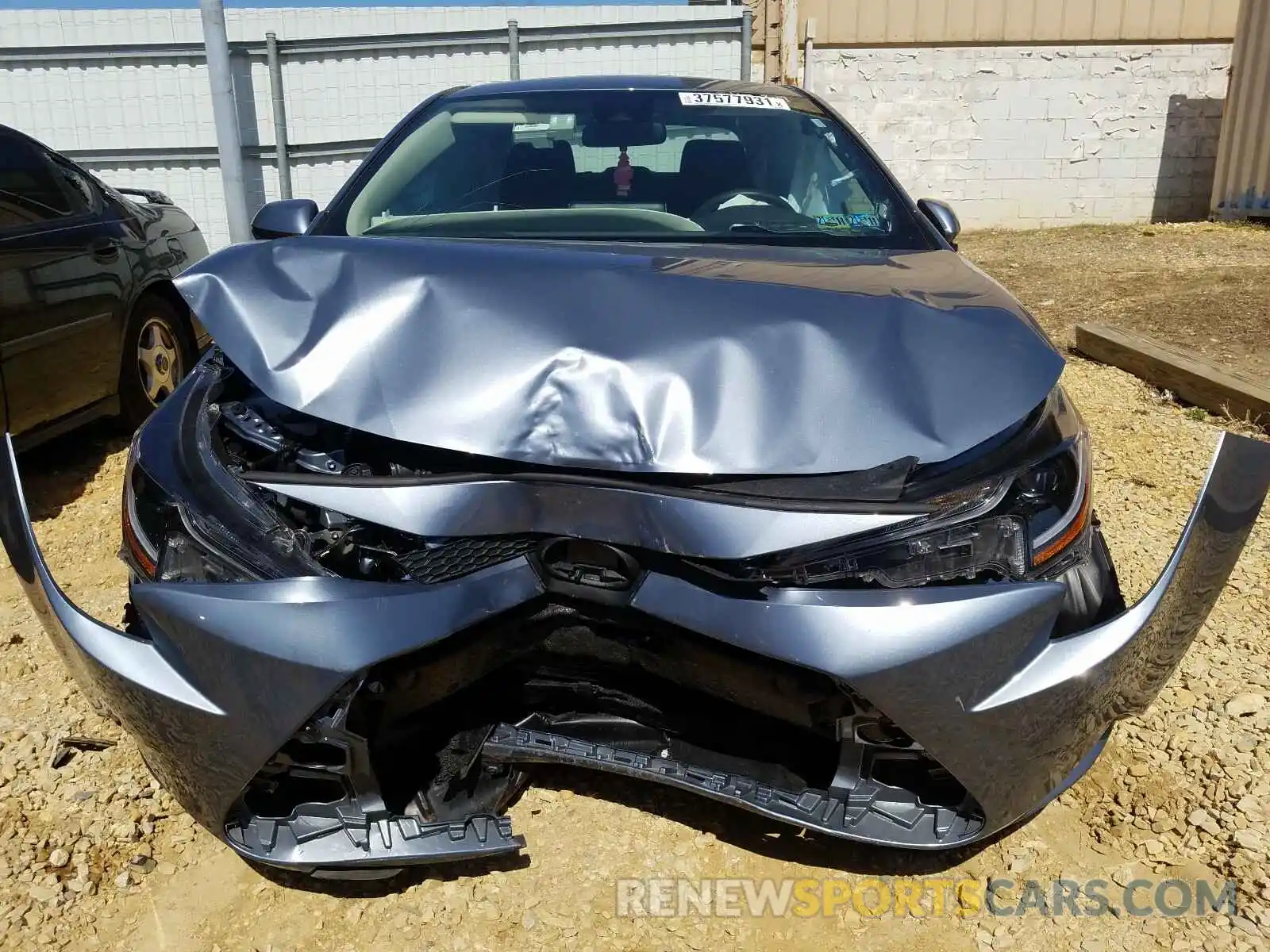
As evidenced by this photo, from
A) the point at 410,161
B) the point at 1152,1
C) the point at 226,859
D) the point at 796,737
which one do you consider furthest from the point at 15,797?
the point at 1152,1

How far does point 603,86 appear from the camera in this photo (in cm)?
346

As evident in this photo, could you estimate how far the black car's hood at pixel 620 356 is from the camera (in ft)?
5.73

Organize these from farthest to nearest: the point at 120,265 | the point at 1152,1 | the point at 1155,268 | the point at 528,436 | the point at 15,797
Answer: the point at 1152,1, the point at 1155,268, the point at 120,265, the point at 15,797, the point at 528,436

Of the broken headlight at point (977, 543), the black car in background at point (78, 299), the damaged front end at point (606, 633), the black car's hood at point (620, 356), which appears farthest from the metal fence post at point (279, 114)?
the broken headlight at point (977, 543)

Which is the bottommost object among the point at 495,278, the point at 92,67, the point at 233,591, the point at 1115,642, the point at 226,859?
the point at 226,859

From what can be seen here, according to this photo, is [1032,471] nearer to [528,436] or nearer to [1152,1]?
[528,436]

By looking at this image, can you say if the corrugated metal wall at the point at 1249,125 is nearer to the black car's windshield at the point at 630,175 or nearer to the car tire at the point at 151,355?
the black car's windshield at the point at 630,175

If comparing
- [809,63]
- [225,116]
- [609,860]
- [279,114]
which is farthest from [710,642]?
[809,63]

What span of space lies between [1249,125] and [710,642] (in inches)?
475

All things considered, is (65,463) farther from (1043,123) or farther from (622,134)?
(1043,123)

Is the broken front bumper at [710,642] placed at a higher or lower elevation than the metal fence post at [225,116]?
lower

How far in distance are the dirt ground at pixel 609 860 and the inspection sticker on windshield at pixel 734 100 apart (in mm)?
2190

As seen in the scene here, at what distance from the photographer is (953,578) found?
1.73 m

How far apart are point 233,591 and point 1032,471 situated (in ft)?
4.71
